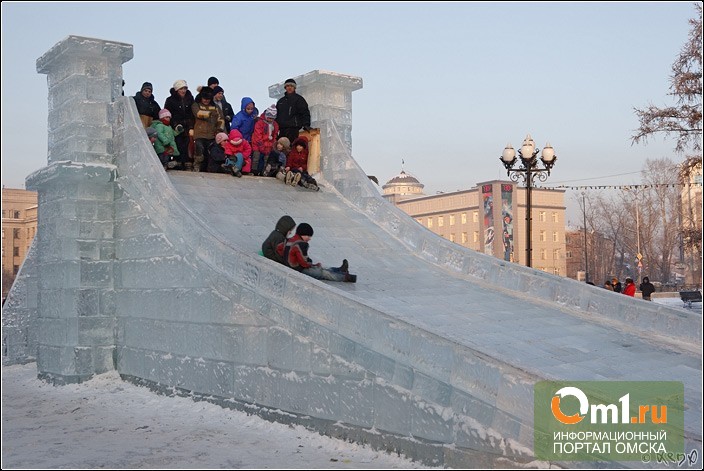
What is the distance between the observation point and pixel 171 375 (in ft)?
31.8

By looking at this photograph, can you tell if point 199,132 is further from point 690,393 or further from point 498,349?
point 690,393

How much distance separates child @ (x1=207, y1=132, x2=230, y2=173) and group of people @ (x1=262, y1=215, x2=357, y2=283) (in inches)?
150

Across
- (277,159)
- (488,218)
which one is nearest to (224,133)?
(277,159)

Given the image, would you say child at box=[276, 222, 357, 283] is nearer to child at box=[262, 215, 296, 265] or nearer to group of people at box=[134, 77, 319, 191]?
child at box=[262, 215, 296, 265]

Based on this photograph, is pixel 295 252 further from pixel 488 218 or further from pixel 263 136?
pixel 488 218

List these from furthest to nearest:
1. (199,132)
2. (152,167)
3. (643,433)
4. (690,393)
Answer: (199,132), (152,167), (690,393), (643,433)

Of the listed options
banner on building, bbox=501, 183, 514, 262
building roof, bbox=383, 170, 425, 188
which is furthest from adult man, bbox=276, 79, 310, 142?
building roof, bbox=383, 170, 425, 188

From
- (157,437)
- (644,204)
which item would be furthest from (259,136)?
(644,204)

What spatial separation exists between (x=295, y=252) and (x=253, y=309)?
3.43 feet

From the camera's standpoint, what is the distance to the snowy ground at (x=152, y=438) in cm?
672

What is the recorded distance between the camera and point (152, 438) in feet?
25.4

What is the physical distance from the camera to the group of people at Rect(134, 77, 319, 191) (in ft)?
41.2

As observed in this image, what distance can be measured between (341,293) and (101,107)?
237 inches

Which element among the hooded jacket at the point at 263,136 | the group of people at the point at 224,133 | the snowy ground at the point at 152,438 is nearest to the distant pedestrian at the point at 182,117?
the group of people at the point at 224,133
